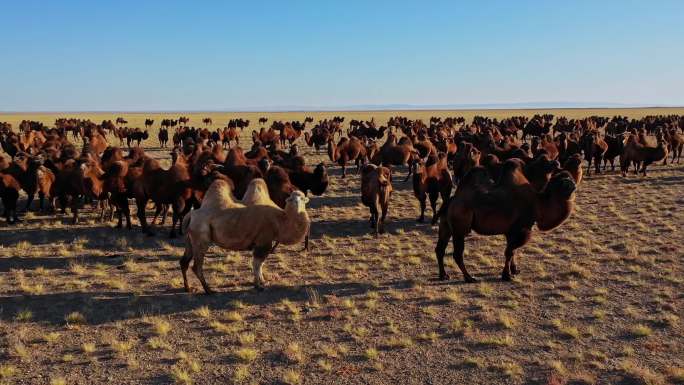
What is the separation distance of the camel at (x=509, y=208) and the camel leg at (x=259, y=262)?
315cm

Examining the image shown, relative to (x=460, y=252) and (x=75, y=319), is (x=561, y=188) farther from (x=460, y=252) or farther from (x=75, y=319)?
(x=75, y=319)

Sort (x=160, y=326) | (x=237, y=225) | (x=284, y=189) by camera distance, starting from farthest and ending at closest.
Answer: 1. (x=284, y=189)
2. (x=237, y=225)
3. (x=160, y=326)

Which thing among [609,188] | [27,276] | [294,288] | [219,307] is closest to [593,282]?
[294,288]

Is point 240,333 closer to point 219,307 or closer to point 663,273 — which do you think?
point 219,307

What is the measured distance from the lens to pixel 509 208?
28.2 ft

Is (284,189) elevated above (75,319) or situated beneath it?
elevated above

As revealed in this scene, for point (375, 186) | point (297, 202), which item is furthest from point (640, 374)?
point (375, 186)

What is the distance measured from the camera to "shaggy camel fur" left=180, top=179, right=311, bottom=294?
8.20m

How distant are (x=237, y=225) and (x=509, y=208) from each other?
4452 millimetres

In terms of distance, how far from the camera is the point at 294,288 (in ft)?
29.9

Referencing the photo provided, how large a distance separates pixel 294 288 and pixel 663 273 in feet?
22.5

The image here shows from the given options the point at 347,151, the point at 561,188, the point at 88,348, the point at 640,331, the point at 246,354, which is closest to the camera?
the point at 246,354

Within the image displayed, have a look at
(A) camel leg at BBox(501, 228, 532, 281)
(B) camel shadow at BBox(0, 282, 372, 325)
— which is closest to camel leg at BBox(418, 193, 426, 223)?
(A) camel leg at BBox(501, 228, 532, 281)

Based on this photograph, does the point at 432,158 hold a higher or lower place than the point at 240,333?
higher
